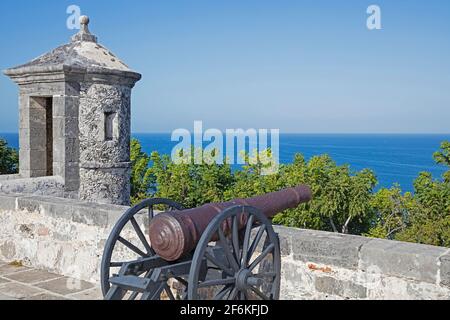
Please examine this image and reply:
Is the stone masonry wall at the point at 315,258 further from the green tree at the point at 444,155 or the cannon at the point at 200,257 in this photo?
the green tree at the point at 444,155

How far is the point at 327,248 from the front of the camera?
3699 millimetres

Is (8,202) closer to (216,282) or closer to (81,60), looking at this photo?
(216,282)

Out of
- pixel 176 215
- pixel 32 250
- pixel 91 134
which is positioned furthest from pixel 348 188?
pixel 176 215

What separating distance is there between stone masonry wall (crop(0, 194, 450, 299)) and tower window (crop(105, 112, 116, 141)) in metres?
3.86

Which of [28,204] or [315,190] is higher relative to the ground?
[28,204]

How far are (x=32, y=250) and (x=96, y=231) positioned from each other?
967 mm

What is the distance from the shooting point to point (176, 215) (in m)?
3.24

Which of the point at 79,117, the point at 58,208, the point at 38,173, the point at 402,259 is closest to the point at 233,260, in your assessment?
the point at 402,259

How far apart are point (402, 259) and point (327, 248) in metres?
0.55

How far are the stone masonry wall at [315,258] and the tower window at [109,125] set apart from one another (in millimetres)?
3864

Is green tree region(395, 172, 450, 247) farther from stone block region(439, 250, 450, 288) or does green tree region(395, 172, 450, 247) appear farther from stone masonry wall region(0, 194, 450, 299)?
stone block region(439, 250, 450, 288)

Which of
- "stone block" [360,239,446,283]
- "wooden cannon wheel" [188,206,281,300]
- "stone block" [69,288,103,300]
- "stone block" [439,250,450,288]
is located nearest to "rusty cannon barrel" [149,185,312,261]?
"wooden cannon wheel" [188,206,281,300]
